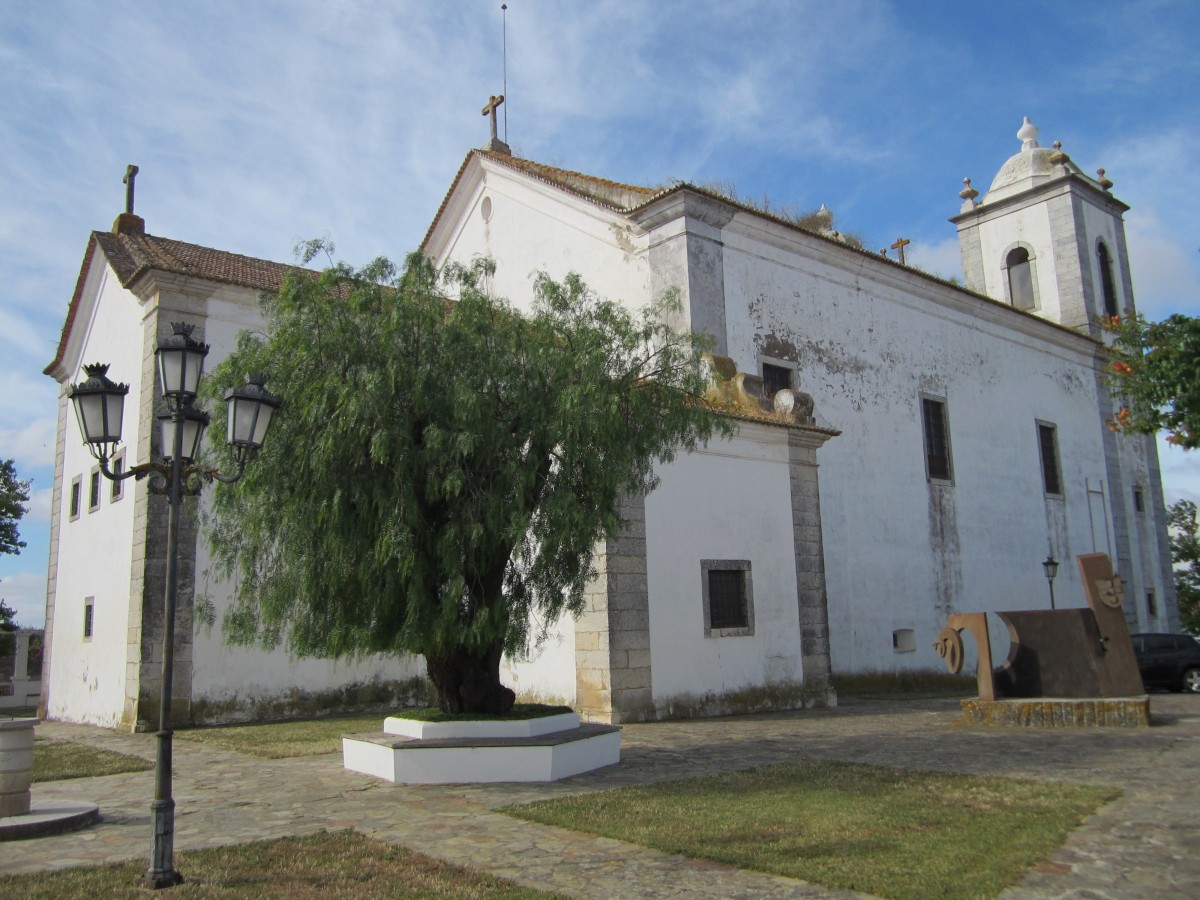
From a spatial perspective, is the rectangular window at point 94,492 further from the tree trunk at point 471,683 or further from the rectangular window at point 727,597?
the rectangular window at point 727,597

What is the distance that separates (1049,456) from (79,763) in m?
21.3

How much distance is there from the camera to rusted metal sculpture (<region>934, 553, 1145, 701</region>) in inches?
459

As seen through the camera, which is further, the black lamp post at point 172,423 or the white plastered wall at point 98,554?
the white plastered wall at point 98,554

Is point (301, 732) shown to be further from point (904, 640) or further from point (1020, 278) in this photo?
point (1020, 278)

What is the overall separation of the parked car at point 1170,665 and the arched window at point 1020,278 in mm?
11687

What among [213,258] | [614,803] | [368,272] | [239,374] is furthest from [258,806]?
[213,258]

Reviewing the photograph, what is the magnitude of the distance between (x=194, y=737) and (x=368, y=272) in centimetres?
691

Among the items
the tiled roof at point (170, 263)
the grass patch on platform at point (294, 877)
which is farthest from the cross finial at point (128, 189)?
the grass patch on platform at point (294, 877)

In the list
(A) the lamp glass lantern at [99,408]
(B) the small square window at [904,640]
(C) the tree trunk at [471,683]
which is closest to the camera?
(A) the lamp glass lantern at [99,408]

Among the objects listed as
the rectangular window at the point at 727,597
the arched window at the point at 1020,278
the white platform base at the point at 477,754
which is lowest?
the white platform base at the point at 477,754

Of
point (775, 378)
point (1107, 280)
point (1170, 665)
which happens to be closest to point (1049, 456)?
point (1170, 665)

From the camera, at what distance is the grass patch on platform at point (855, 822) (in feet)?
16.7

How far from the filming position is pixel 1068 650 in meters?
11.9

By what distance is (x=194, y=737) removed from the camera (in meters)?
12.0
